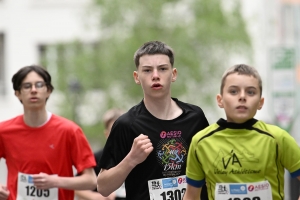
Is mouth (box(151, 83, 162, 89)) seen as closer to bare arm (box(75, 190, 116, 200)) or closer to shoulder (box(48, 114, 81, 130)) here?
shoulder (box(48, 114, 81, 130))

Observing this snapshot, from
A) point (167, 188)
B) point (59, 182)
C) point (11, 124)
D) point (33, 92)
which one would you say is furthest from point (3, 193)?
point (167, 188)

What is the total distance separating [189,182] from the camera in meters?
6.02

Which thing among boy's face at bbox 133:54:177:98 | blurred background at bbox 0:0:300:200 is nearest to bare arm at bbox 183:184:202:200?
boy's face at bbox 133:54:177:98

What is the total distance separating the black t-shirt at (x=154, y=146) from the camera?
22.1ft

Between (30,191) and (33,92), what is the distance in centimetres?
87

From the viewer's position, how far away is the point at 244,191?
5828 mm

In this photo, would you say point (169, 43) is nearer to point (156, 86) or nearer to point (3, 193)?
point (3, 193)

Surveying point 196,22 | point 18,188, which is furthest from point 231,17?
point 18,188

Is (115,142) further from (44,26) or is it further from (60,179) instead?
(44,26)

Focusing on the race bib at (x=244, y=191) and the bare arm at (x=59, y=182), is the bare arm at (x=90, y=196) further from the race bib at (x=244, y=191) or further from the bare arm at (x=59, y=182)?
the race bib at (x=244, y=191)

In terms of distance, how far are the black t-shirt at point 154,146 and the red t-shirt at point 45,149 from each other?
145 centimetres

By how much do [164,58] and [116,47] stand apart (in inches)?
1077

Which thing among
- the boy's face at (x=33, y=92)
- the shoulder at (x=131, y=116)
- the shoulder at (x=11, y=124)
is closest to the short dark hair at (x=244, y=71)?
the shoulder at (x=131, y=116)

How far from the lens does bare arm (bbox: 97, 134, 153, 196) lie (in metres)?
6.32
